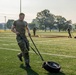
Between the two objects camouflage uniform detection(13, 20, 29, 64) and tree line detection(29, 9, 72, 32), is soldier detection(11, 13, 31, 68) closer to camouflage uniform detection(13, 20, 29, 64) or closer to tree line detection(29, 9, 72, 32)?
camouflage uniform detection(13, 20, 29, 64)

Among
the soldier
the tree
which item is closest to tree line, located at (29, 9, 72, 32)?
the tree

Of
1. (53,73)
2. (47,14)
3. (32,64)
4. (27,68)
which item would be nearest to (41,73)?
(53,73)

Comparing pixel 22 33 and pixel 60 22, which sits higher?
pixel 60 22

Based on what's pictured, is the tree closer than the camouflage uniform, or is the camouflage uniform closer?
the camouflage uniform

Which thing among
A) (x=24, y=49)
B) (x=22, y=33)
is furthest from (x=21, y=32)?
(x=24, y=49)

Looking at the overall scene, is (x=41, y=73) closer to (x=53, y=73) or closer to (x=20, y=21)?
(x=53, y=73)

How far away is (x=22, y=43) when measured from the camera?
10.3m

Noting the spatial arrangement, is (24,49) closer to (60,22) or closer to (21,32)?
(21,32)

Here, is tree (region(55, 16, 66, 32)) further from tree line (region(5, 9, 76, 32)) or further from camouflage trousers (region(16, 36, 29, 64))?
camouflage trousers (region(16, 36, 29, 64))

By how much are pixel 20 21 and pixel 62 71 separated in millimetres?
2453

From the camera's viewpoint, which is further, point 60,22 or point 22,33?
point 60,22

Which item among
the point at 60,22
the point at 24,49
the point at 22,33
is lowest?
the point at 24,49

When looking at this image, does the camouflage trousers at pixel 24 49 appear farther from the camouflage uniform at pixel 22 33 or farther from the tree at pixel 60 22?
the tree at pixel 60 22

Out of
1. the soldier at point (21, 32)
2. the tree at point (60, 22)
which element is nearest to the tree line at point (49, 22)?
the tree at point (60, 22)
